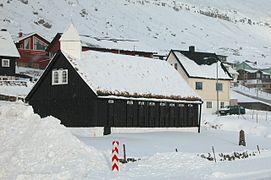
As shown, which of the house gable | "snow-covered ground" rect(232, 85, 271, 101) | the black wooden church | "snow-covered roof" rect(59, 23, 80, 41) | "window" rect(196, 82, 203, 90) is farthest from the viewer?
"snow-covered ground" rect(232, 85, 271, 101)

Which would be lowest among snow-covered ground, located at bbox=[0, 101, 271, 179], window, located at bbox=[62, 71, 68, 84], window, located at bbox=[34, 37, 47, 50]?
snow-covered ground, located at bbox=[0, 101, 271, 179]

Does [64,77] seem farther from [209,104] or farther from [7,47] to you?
[209,104]

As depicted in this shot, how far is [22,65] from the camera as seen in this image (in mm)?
79000

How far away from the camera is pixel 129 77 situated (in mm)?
40875

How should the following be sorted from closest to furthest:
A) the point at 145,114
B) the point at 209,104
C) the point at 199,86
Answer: the point at 145,114, the point at 199,86, the point at 209,104

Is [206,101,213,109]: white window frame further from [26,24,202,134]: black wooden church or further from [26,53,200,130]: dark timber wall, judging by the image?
[26,53,200,130]: dark timber wall

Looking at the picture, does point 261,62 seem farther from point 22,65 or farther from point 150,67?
point 150,67

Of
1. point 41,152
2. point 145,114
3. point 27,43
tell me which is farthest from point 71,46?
point 27,43

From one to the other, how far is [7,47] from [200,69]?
1058 inches

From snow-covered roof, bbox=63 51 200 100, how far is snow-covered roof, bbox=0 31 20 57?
1069 inches

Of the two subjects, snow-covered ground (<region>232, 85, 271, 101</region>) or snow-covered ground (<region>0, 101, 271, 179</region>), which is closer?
snow-covered ground (<region>0, 101, 271, 179</region>)

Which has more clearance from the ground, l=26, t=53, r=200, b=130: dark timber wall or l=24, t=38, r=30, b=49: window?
l=24, t=38, r=30, b=49: window

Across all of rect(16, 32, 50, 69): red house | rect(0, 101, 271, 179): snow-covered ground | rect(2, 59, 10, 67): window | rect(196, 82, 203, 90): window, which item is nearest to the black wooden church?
rect(0, 101, 271, 179): snow-covered ground

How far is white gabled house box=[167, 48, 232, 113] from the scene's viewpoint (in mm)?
69625
